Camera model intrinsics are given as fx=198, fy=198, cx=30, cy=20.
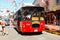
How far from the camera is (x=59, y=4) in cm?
4231

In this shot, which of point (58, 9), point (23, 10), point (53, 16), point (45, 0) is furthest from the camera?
point (45, 0)

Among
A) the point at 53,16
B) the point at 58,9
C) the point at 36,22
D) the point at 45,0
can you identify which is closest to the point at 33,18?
the point at 36,22

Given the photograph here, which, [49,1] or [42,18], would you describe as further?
[49,1]

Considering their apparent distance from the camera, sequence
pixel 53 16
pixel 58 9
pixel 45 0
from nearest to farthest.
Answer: pixel 58 9 < pixel 53 16 < pixel 45 0

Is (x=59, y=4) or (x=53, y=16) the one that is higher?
(x=59, y=4)

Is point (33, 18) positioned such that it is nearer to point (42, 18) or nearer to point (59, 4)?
point (42, 18)

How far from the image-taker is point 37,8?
23.4 meters

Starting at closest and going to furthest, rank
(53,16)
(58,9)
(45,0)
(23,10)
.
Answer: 1. (23,10)
2. (58,9)
3. (53,16)
4. (45,0)

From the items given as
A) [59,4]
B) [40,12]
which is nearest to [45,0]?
A: [59,4]

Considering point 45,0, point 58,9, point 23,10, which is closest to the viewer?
point 23,10

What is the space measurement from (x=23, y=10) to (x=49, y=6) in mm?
26924

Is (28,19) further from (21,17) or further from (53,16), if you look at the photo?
(53,16)

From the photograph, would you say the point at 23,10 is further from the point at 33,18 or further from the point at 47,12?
the point at 47,12

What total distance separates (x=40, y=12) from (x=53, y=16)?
953 inches
